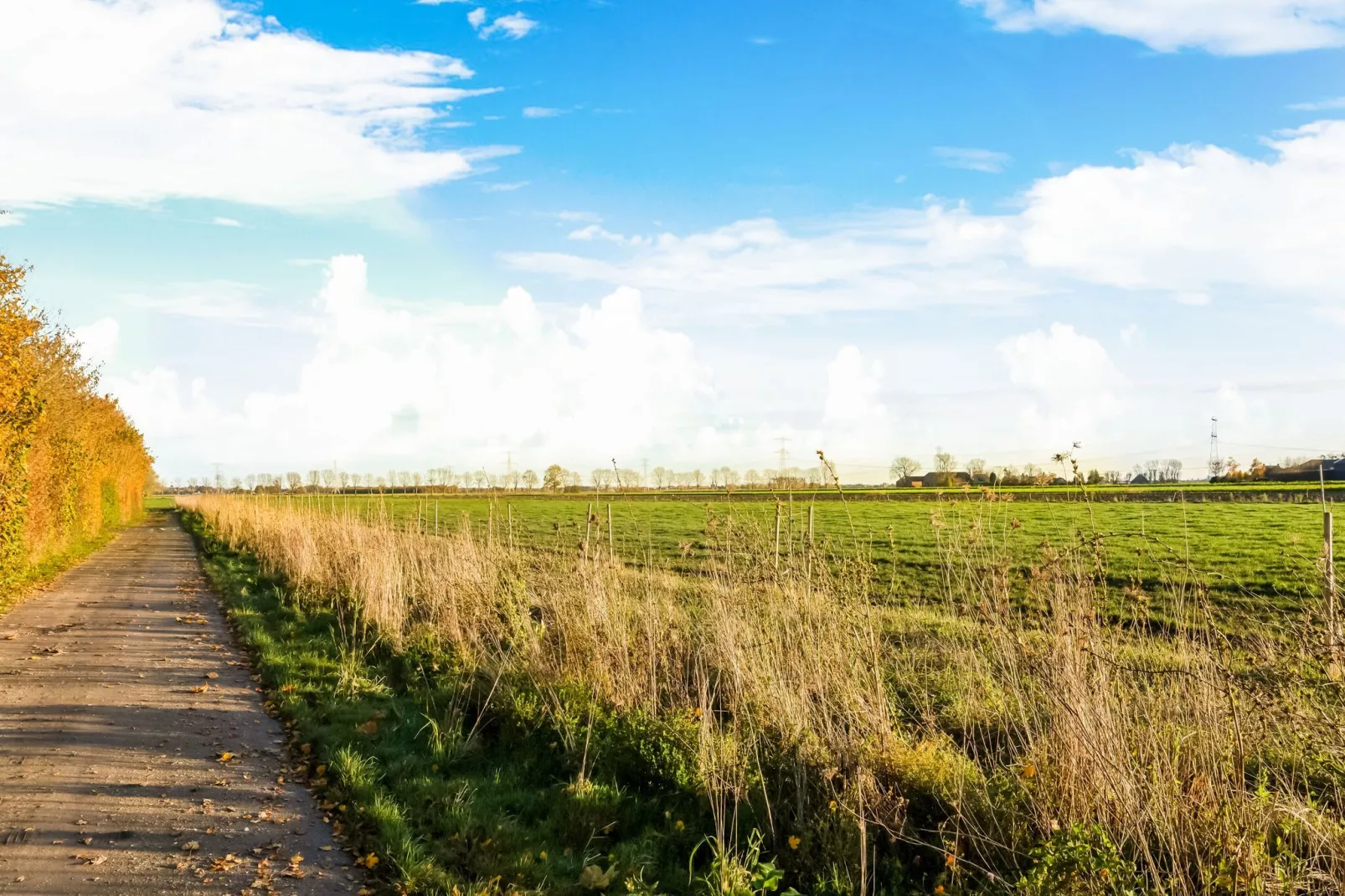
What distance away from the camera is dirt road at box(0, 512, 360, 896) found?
491 centimetres

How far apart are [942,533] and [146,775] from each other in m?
21.6

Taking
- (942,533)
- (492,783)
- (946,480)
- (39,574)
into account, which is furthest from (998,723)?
(39,574)

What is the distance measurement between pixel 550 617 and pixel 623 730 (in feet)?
10.2

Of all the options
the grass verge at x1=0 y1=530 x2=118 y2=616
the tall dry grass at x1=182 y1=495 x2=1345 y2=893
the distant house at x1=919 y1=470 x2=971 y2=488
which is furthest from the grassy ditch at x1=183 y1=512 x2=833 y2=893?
the grass verge at x1=0 y1=530 x2=118 y2=616

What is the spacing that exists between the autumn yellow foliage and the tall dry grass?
34.8 feet

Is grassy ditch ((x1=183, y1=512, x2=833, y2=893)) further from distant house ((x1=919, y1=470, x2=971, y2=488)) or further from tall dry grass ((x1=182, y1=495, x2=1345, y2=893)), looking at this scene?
distant house ((x1=919, y1=470, x2=971, y2=488))

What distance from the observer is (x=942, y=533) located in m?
24.5

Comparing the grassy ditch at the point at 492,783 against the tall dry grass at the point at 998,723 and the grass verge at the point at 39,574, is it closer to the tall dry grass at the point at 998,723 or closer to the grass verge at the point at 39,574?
the tall dry grass at the point at 998,723

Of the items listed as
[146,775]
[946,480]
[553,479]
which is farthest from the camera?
[553,479]

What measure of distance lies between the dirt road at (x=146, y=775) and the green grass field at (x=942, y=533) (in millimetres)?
3847

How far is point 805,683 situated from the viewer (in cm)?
600

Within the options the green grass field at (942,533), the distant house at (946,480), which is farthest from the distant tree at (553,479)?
the distant house at (946,480)

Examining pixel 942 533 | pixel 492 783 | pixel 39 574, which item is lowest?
pixel 492 783

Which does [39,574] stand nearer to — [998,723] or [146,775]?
[146,775]
